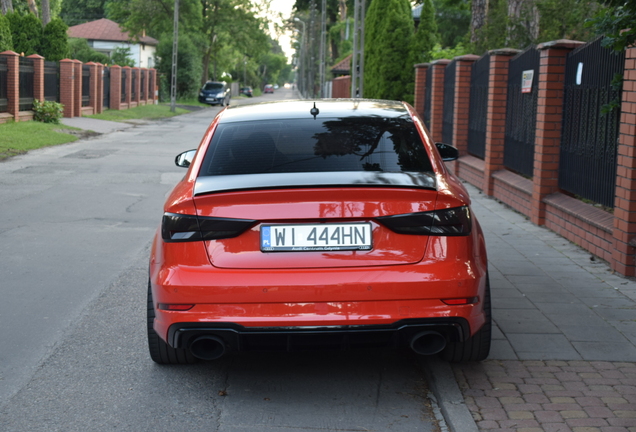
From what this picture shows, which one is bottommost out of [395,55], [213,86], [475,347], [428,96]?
[475,347]

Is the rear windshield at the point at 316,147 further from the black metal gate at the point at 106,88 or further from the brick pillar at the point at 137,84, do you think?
the brick pillar at the point at 137,84

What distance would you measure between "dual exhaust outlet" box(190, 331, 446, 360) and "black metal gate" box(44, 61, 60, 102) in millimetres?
28863

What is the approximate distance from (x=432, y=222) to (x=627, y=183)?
355cm

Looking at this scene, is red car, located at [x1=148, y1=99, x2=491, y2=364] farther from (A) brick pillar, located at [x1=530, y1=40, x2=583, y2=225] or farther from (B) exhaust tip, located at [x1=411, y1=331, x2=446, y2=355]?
(A) brick pillar, located at [x1=530, y1=40, x2=583, y2=225]

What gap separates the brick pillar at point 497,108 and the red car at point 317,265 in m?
8.48

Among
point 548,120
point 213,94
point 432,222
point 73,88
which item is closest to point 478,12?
point 548,120

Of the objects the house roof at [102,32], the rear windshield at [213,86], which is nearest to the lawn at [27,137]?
the rear windshield at [213,86]

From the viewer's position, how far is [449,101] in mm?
17047

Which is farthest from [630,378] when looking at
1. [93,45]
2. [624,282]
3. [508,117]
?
[93,45]

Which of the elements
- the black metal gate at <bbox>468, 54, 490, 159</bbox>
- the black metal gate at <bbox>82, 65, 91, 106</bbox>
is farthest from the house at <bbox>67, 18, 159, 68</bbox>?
the black metal gate at <bbox>468, 54, 490, 159</bbox>

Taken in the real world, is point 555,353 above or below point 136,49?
below

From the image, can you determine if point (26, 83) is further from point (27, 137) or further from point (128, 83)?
point (128, 83)

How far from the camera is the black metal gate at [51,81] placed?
1237 inches

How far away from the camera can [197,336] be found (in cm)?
411
